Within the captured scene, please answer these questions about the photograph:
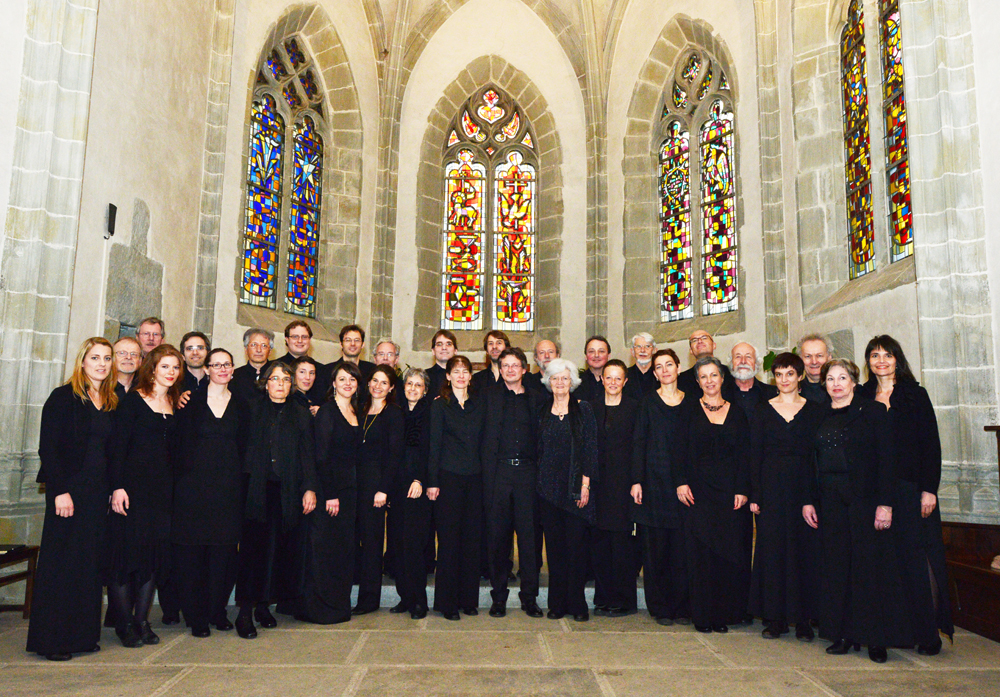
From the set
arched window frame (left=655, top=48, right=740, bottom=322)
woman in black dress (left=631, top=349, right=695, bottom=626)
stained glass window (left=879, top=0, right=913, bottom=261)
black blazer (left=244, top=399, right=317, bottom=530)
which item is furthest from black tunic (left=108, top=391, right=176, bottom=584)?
arched window frame (left=655, top=48, right=740, bottom=322)

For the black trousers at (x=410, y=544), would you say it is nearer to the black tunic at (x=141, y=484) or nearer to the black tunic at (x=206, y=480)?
the black tunic at (x=206, y=480)

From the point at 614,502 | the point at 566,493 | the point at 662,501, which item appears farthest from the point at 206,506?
the point at 662,501

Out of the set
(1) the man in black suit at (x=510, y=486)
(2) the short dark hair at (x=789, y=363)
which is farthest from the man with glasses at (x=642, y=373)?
(2) the short dark hair at (x=789, y=363)

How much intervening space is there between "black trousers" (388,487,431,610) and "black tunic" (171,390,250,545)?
950 mm

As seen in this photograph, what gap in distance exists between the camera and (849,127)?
25.5 feet

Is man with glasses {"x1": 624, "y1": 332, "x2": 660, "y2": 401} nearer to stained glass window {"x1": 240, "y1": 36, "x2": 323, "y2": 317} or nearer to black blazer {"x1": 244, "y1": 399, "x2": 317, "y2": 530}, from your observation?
black blazer {"x1": 244, "y1": 399, "x2": 317, "y2": 530}

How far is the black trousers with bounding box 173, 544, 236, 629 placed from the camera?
402cm

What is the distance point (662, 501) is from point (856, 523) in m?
1.00

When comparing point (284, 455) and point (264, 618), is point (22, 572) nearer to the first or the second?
point (264, 618)

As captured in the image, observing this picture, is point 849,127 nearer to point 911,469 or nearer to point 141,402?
point 911,469

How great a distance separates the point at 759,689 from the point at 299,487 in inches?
97.2

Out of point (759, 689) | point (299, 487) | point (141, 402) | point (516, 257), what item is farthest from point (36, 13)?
point (516, 257)

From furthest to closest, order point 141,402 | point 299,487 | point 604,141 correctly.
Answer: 1. point 604,141
2. point 299,487
3. point 141,402

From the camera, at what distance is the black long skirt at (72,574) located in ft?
11.7
